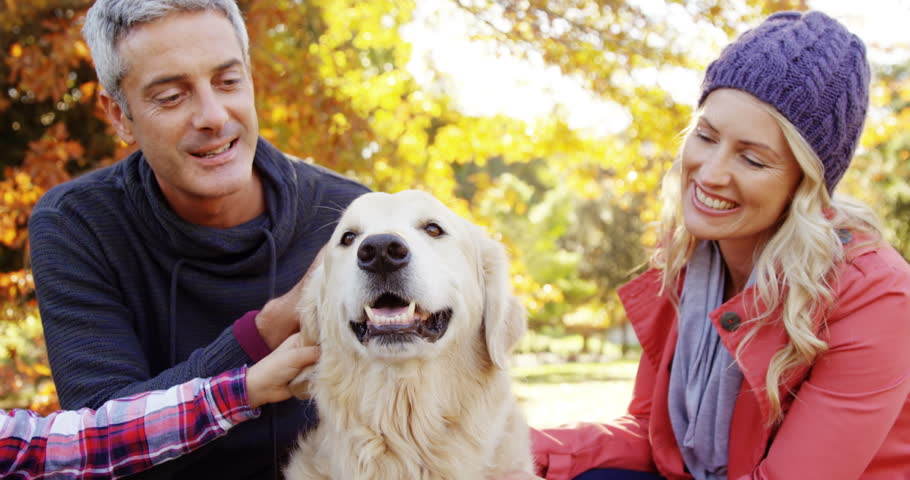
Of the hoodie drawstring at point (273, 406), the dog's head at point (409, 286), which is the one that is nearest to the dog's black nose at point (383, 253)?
the dog's head at point (409, 286)

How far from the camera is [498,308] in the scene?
94.6 inches

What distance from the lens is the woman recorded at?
216 centimetres

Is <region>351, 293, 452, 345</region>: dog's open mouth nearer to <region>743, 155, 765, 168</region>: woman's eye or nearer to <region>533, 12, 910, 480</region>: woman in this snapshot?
<region>533, 12, 910, 480</region>: woman

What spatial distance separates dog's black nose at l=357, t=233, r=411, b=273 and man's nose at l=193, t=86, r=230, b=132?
0.82m

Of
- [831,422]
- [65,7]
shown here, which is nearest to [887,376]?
[831,422]

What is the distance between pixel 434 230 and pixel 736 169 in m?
1.03

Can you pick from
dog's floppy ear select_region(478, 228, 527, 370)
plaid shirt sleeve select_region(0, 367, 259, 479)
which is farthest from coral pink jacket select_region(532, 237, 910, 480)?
plaid shirt sleeve select_region(0, 367, 259, 479)

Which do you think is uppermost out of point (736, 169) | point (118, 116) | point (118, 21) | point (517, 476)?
point (118, 21)

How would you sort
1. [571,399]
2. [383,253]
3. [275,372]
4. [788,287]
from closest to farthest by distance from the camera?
[383,253] → [275,372] → [788,287] → [571,399]

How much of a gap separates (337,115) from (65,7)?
1857 millimetres

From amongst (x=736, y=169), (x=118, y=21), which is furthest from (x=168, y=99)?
(x=736, y=169)

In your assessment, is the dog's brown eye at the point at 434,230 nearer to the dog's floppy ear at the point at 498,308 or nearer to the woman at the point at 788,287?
the dog's floppy ear at the point at 498,308

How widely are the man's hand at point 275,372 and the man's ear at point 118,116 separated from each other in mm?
1070

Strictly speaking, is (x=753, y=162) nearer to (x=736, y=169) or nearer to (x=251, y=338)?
(x=736, y=169)
